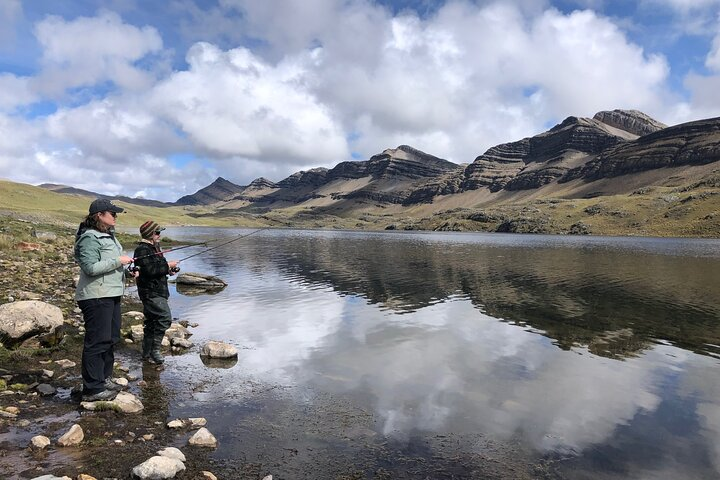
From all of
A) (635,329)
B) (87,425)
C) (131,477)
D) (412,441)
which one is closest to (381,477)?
(412,441)

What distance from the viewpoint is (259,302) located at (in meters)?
29.5

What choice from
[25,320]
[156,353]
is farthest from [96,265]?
[25,320]

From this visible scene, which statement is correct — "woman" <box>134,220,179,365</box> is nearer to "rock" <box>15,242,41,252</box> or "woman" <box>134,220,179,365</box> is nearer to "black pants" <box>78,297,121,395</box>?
"black pants" <box>78,297,121,395</box>

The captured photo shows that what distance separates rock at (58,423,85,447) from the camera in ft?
27.1

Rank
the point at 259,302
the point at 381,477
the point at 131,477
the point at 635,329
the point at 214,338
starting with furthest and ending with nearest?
the point at 259,302 → the point at 635,329 → the point at 214,338 → the point at 381,477 → the point at 131,477

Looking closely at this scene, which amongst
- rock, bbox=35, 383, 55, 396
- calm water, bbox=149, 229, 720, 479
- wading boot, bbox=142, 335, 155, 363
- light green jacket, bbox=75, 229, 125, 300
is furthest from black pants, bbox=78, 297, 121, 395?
wading boot, bbox=142, 335, 155, 363

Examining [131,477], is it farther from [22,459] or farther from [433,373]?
[433,373]

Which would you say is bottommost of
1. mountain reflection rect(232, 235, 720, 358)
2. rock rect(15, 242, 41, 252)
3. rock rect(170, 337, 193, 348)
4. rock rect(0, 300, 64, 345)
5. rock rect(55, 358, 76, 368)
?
mountain reflection rect(232, 235, 720, 358)

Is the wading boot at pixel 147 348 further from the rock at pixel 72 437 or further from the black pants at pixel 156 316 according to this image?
the rock at pixel 72 437

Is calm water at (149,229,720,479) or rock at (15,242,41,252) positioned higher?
rock at (15,242,41,252)

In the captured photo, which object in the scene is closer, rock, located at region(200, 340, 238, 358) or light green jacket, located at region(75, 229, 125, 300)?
light green jacket, located at region(75, 229, 125, 300)

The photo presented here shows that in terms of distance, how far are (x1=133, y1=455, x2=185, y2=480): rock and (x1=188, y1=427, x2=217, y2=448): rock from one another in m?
1.22

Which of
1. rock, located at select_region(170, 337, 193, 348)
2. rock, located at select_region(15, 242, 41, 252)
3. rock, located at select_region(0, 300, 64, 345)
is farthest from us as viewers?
rock, located at select_region(15, 242, 41, 252)

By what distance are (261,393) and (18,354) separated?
7099 mm
